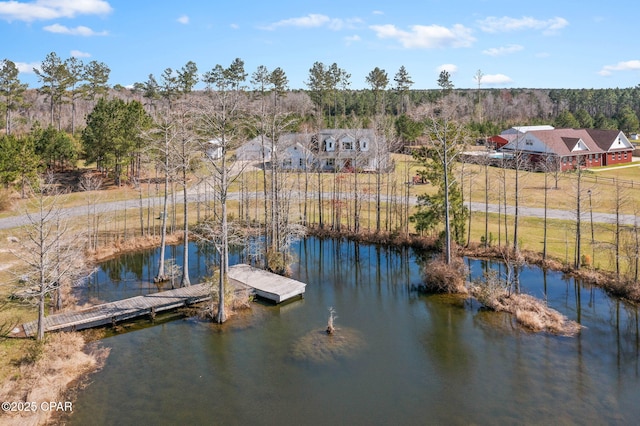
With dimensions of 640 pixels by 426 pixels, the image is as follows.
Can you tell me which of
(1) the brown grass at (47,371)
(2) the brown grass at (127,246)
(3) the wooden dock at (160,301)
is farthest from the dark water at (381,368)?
(2) the brown grass at (127,246)

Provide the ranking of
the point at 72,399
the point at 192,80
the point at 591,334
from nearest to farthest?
the point at 72,399
the point at 591,334
the point at 192,80

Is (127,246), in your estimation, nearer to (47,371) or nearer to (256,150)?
(47,371)

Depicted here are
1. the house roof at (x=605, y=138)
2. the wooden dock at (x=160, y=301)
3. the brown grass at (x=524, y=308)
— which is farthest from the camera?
the house roof at (x=605, y=138)

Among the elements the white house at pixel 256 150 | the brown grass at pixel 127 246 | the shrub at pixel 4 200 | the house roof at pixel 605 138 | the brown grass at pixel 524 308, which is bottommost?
the brown grass at pixel 524 308

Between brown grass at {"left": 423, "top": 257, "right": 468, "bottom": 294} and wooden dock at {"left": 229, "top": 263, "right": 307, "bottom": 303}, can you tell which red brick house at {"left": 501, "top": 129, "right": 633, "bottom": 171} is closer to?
brown grass at {"left": 423, "top": 257, "right": 468, "bottom": 294}

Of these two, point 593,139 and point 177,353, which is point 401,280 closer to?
point 177,353

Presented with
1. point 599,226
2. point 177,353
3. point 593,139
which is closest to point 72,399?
point 177,353

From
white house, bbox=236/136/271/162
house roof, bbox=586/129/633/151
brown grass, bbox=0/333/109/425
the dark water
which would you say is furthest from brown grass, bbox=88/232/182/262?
house roof, bbox=586/129/633/151

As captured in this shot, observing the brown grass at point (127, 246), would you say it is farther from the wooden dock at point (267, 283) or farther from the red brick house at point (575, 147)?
the red brick house at point (575, 147)
